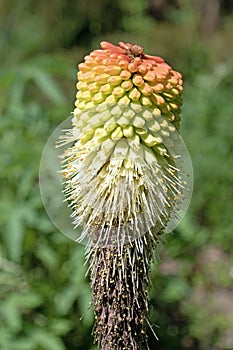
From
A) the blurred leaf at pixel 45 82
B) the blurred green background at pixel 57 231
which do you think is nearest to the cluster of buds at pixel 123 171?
the blurred green background at pixel 57 231

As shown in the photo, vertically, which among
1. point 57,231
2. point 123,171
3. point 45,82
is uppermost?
point 45,82

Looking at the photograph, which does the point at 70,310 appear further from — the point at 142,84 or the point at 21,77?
the point at 142,84

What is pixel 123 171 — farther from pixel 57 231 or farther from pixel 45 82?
pixel 45 82

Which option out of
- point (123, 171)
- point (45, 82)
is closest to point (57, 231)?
point (45, 82)

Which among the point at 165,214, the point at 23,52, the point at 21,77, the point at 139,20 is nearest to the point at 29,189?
the point at 21,77

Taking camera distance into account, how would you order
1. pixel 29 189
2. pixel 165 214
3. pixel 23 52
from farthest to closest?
pixel 23 52, pixel 29 189, pixel 165 214
